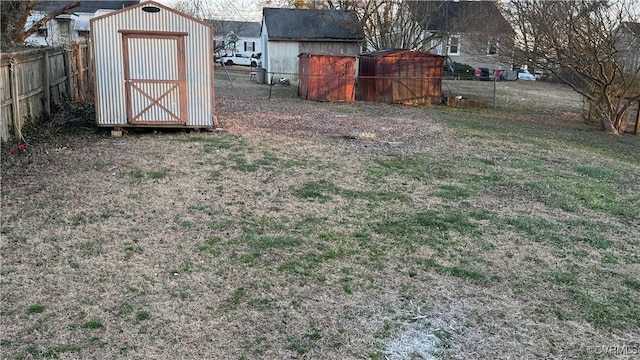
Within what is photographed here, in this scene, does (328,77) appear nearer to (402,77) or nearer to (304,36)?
(402,77)

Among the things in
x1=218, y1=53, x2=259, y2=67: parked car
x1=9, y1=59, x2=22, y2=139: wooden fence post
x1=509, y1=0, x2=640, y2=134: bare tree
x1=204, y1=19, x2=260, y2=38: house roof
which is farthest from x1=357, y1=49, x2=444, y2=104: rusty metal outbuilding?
x1=204, y1=19, x2=260, y2=38: house roof

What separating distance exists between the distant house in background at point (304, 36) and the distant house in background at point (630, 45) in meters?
13.2

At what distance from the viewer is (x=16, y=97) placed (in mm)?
8570

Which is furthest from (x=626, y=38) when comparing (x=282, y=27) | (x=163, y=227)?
(x=282, y=27)

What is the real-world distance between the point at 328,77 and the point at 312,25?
8128 millimetres

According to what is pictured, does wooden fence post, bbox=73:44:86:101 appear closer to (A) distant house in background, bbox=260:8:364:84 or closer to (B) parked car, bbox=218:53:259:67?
(A) distant house in background, bbox=260:8:364:84

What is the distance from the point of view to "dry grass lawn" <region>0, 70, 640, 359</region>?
3562mm

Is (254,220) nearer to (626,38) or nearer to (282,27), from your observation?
(626,38)

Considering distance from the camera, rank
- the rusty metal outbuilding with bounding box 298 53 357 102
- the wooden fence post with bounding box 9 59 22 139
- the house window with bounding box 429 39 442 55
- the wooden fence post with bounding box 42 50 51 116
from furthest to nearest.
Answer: the house window with bounding box 429 39 442 55 → the rusty metal outbuilding with bounding box 298 53 357 102 → the wooden fence post with bounding box 42 50 51 116 → the wooden fence post with bounding box 9 59 22 139

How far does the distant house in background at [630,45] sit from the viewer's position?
12640 millimetres

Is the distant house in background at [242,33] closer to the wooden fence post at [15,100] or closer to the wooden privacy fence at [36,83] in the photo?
the wooden privacy fence at [36,83]

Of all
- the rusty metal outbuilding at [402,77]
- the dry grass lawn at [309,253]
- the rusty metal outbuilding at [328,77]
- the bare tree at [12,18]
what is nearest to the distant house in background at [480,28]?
the rusty metal outbuilding at [402,77]

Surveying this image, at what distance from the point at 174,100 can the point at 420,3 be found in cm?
1600

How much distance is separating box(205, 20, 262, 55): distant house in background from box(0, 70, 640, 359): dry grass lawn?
4025cm
